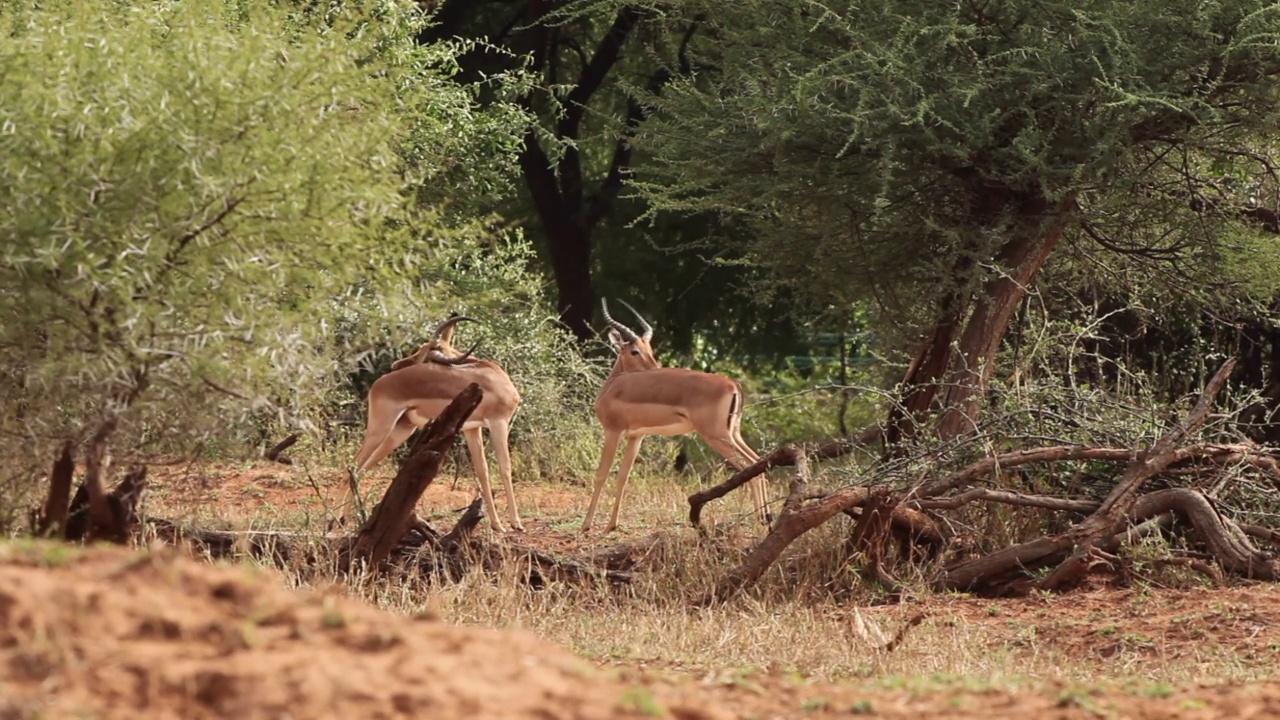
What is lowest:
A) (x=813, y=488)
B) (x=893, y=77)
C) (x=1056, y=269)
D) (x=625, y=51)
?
(x=813, y=488)

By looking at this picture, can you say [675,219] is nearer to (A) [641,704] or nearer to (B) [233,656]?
(A) [641,704]

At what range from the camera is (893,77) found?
12664 mm

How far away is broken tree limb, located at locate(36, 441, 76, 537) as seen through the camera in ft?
25.9

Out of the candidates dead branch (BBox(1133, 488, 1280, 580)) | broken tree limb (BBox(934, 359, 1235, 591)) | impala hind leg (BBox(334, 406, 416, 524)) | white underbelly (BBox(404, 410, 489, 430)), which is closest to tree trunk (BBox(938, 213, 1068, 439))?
broken tree limb (BBox(934, 359, 1235, 591))

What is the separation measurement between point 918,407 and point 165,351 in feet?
25.5

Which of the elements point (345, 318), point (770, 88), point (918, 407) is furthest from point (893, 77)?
point (345, 318)

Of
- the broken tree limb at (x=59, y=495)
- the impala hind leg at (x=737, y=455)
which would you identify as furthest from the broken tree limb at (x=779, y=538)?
the broken tree limb at (x=59, y=495)

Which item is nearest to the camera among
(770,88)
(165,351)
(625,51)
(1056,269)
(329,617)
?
(329,617)

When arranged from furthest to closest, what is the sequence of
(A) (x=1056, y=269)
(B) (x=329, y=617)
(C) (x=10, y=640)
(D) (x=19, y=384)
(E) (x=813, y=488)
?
(A) (x=1056, y=269) → (E) (x=813, y=488) → (D) (x=19, y=384) → (B) (x=329, y=617) → (C) (x=10, y=640)

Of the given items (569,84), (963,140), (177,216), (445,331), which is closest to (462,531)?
(445,331)

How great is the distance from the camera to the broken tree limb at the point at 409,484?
10.0m

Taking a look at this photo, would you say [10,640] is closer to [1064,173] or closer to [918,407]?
[1064,173]

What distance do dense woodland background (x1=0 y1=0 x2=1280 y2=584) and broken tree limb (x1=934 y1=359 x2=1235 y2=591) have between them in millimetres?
235

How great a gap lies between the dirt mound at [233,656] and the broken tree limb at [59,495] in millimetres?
2831
